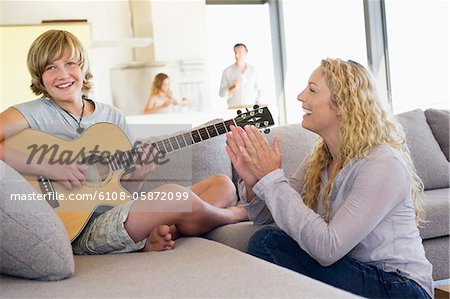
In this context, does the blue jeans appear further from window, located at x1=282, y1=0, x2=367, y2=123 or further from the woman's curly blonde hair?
window, located at x1=282, y1=0, x2=367, y2=123

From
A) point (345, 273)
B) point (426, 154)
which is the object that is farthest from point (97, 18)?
point (345, 273)

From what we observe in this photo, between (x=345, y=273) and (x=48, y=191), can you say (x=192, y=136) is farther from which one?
(x=345, y=273)

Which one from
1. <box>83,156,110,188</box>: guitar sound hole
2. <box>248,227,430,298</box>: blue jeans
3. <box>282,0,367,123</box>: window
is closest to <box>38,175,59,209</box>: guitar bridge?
<box>83,156,110,188</box>: guitar sound hole

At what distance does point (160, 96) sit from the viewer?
7633 mm

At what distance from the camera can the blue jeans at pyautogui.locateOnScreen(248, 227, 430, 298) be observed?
1782mm

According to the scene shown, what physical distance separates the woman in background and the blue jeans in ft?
18.6

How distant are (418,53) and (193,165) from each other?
3532mm

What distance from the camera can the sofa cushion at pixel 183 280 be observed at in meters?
1.27

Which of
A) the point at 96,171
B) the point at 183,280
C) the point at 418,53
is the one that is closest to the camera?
the point at 183,280

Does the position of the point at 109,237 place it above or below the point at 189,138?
below

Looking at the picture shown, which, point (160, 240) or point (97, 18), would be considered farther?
point (97, 18)

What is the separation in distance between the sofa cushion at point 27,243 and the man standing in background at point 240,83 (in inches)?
253

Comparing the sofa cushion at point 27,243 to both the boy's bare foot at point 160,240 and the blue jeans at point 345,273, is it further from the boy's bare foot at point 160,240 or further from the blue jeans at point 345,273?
the blue jeans at point 345,273

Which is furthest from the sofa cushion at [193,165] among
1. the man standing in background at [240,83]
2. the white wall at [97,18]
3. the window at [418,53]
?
the white wall at [97,18]
